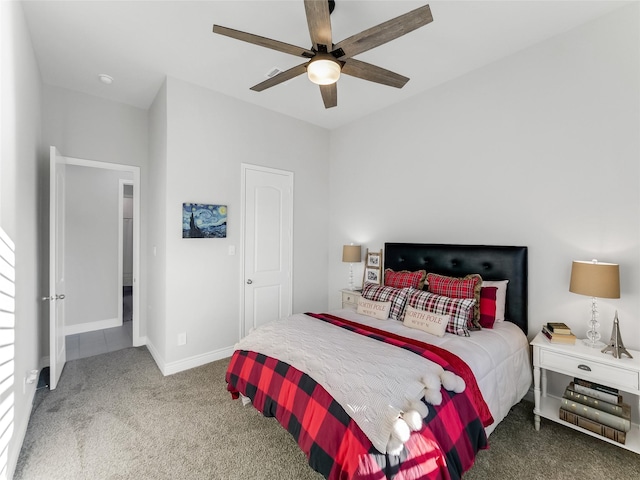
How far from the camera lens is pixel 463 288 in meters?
2.57

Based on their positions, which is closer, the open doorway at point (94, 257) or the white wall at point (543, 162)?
the white wall at point (543, 162)

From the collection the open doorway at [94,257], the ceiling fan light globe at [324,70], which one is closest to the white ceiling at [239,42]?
the ceiling fan light globe at [324,70]

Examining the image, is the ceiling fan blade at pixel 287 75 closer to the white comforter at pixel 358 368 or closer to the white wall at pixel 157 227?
the white wall at pixel 157 227

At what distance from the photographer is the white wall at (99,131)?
324 cm

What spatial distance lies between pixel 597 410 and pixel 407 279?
5.21ft

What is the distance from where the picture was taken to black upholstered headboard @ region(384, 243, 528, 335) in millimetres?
2586

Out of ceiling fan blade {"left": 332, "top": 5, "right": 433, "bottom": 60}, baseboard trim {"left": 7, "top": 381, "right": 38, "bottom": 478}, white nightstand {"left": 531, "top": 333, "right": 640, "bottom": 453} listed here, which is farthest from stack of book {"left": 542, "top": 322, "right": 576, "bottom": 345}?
baseboard trim {"left": 7, "top": 381, "right": 38, "bottom": 478}

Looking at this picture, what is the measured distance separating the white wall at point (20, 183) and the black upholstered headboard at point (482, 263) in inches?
129

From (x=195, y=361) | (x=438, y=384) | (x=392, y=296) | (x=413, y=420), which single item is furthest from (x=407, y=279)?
(x=195, y=361)

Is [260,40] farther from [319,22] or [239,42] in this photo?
[239,42]

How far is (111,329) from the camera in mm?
4453

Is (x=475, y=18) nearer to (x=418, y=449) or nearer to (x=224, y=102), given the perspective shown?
(x=224, y=102)

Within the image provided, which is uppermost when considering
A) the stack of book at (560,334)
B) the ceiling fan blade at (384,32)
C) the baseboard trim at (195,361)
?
the ceiling fan blade at (384,32)

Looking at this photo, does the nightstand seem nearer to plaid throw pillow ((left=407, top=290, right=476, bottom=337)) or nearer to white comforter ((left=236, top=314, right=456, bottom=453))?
plaid throw pillow ((left=407, top=290, right=476, bottom=337))
